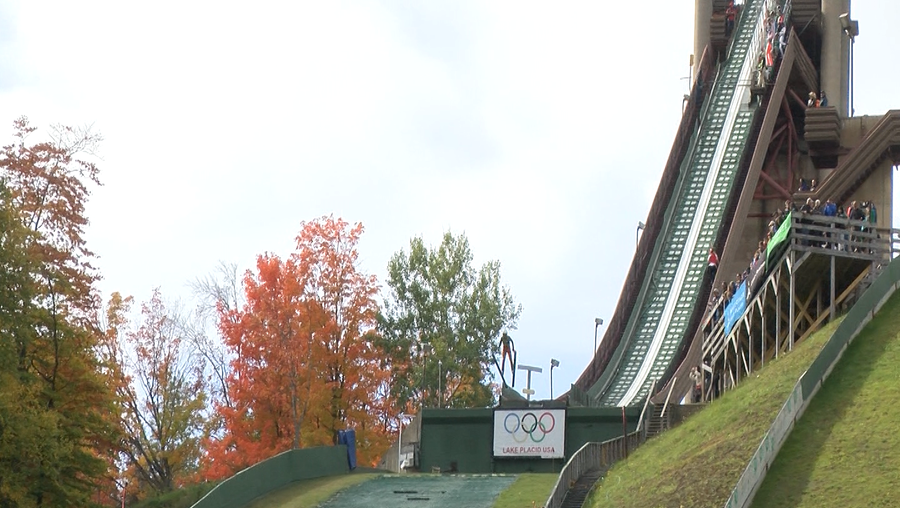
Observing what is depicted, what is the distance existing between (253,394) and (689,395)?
16481mm

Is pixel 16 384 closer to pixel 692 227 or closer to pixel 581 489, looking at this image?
pixel 581 489

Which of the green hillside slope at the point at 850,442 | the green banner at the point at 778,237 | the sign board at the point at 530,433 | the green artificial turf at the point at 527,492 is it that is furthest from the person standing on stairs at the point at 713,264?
the green hillside slope at the point at 850,442

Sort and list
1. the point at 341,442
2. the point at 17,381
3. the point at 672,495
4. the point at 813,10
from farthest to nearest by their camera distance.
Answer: the point at 813,10 < the point at 341,442 < the point at 17,381 < the point at 672,495

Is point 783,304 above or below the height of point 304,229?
below

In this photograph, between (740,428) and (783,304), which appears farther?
(783,304)

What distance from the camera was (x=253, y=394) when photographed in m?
57.3

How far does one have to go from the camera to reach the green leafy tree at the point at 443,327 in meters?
61.2

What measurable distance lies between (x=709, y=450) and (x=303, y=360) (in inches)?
1064

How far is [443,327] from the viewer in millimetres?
63625

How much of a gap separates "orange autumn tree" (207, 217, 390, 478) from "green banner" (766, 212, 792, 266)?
66.0ft

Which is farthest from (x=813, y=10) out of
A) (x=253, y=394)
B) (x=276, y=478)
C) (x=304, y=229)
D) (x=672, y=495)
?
(x=672, y=495)

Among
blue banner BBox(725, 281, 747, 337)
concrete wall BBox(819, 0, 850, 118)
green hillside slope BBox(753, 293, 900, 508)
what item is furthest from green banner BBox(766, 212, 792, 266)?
concrete wall BBox(819, 0, 850, 118)

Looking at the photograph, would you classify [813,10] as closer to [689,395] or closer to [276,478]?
[689,395]

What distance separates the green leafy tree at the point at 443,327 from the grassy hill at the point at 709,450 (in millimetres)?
23628
